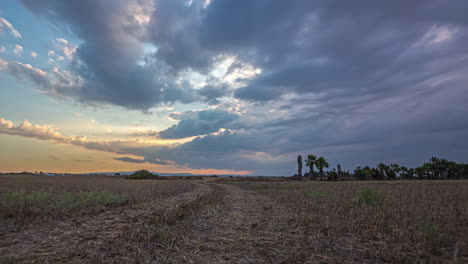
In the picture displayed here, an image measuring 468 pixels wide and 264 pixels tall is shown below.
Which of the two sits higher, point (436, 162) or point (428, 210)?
point (436, 162)

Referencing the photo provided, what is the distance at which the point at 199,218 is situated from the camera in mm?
8992

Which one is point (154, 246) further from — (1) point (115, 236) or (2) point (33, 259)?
(2) point (33, 259)

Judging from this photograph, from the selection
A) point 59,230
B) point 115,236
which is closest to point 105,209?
point 59,230

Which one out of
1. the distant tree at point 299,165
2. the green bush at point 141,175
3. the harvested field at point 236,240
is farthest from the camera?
the distant tree at point 299,165

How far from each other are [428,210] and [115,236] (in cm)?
1095

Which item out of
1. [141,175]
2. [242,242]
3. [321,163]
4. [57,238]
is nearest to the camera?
[242,242]

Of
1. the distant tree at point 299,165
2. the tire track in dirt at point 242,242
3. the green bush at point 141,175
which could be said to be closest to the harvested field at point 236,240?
the tire track in dirt at point 242,242

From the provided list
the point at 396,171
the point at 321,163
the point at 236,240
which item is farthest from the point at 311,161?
the point at 236,240

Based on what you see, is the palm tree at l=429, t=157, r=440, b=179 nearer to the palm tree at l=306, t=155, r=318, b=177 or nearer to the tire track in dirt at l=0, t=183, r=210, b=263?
the palm tree at l=306, t=155, r=318, b=177

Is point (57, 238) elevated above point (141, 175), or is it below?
below

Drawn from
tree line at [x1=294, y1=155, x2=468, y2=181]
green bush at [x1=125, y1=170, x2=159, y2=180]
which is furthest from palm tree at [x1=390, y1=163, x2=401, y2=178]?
green bush at [x1=125, y1=170, x2=159, y2=180]

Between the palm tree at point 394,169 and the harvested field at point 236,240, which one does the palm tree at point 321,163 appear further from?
the harvested field at point 236,240

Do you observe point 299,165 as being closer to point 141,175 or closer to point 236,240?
point 141,175

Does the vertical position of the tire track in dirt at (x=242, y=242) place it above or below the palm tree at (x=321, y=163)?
below
